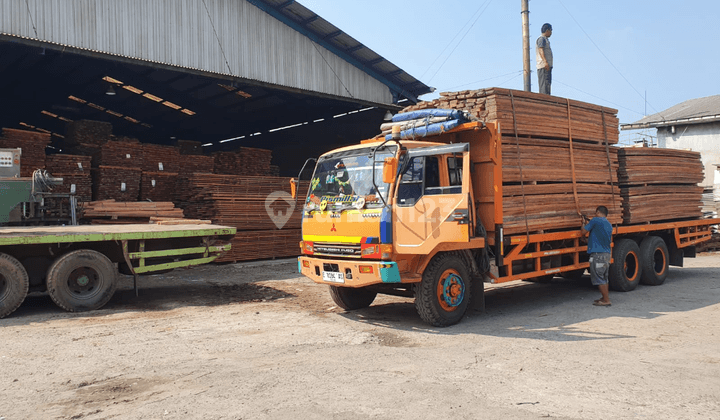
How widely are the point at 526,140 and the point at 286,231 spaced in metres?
8.98

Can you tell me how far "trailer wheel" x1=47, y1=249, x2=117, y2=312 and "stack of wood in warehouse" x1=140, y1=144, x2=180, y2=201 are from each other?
6.77 m

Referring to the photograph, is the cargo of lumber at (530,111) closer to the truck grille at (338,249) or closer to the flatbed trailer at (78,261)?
the truck grille at (338,249)

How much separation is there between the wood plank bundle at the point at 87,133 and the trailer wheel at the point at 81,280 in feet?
25.3

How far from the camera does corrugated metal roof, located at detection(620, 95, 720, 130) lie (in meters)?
24.8

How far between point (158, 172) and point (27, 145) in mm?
3328

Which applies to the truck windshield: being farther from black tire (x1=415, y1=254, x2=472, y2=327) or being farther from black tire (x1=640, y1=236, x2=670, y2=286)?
black tire (x1=640, y1=236, x2=670, y2=286)

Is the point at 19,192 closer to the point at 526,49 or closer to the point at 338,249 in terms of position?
the point at 338,249

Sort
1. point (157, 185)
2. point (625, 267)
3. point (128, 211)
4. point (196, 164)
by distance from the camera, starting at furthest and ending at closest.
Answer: point (196, 164), point (157, 185), point (128, 211), point (625, 267)

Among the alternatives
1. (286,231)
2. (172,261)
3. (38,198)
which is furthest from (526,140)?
(38,198)

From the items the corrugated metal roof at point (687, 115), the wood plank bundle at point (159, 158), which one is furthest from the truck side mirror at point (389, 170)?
the corrugated metal roof at point (687, 115)

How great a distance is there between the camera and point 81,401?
187 inches

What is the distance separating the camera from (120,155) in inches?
598

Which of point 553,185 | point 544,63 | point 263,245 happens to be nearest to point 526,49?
point 544,63

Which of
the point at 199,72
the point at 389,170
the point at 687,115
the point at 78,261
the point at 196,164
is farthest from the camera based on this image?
the point at 687,115
